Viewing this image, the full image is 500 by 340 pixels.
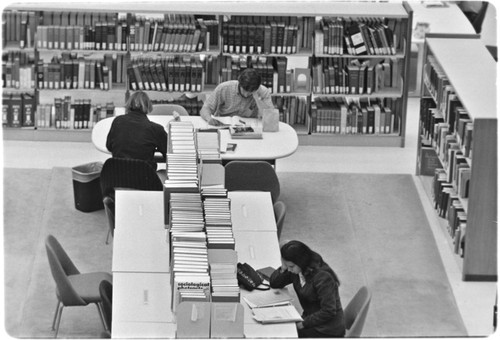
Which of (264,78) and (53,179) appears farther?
(264,78)

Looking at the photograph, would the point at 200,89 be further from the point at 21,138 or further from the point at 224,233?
the point at 224,233

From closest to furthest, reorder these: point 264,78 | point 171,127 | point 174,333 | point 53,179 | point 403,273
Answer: point 174,333, point 171,127, point 403,273, point 53,179, point 264,78

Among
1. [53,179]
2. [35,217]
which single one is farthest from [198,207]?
[53,179]

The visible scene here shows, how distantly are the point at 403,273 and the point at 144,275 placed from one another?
8.52 ft

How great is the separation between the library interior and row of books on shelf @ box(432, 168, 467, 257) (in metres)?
0.03

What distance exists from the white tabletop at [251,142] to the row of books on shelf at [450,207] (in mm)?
1315

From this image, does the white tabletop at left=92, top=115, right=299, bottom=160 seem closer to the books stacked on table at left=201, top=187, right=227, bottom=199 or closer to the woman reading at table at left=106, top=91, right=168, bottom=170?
the woman reading at table at left=106, top=91, right=168, bottom=170

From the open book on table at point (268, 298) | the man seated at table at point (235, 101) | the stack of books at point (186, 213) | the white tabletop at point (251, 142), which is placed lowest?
the open book on table at point (268, 298)

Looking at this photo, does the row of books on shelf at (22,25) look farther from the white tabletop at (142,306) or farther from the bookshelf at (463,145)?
the white tabletop at (142,306)

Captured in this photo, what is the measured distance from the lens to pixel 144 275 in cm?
636

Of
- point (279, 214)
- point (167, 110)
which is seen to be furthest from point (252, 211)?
point (167, 110)

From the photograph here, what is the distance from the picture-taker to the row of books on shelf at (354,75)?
35.2 feet

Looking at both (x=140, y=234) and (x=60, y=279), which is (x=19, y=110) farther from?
(x=60, y=279)

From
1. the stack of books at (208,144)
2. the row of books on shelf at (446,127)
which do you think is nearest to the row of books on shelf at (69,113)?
the row of books on shelf at (446,127)
